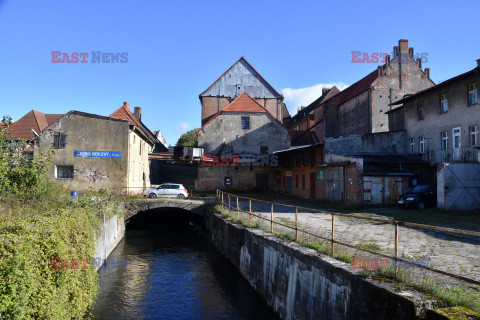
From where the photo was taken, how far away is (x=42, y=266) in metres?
6.10

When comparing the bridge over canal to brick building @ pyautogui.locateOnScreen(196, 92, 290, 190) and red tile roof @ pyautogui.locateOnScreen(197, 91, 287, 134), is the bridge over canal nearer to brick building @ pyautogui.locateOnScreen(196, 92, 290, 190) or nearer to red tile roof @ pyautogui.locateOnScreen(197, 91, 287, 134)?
brick building @ pyautogui.locateOnScreen(196, 92, 290, 190)

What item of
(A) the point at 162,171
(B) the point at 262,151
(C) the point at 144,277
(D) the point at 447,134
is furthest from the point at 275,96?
(C) the point at 144,277

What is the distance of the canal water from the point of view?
10070 millimetres

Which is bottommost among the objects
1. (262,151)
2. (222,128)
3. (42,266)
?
(42,266)

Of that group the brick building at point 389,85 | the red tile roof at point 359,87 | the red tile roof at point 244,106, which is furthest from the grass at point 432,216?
the red tile roof at point 359,87

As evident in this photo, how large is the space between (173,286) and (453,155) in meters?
19.3

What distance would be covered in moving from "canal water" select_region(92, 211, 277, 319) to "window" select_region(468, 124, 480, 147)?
53.6ft

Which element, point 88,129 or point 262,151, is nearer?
point 88,129

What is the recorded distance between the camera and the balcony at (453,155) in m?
20.3

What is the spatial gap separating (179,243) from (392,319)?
17.7 metres

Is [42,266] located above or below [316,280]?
above

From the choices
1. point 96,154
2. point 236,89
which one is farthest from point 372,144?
point 96,154

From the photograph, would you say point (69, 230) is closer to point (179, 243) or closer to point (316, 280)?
point (316, 280)

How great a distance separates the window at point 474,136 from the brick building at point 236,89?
2346cm
